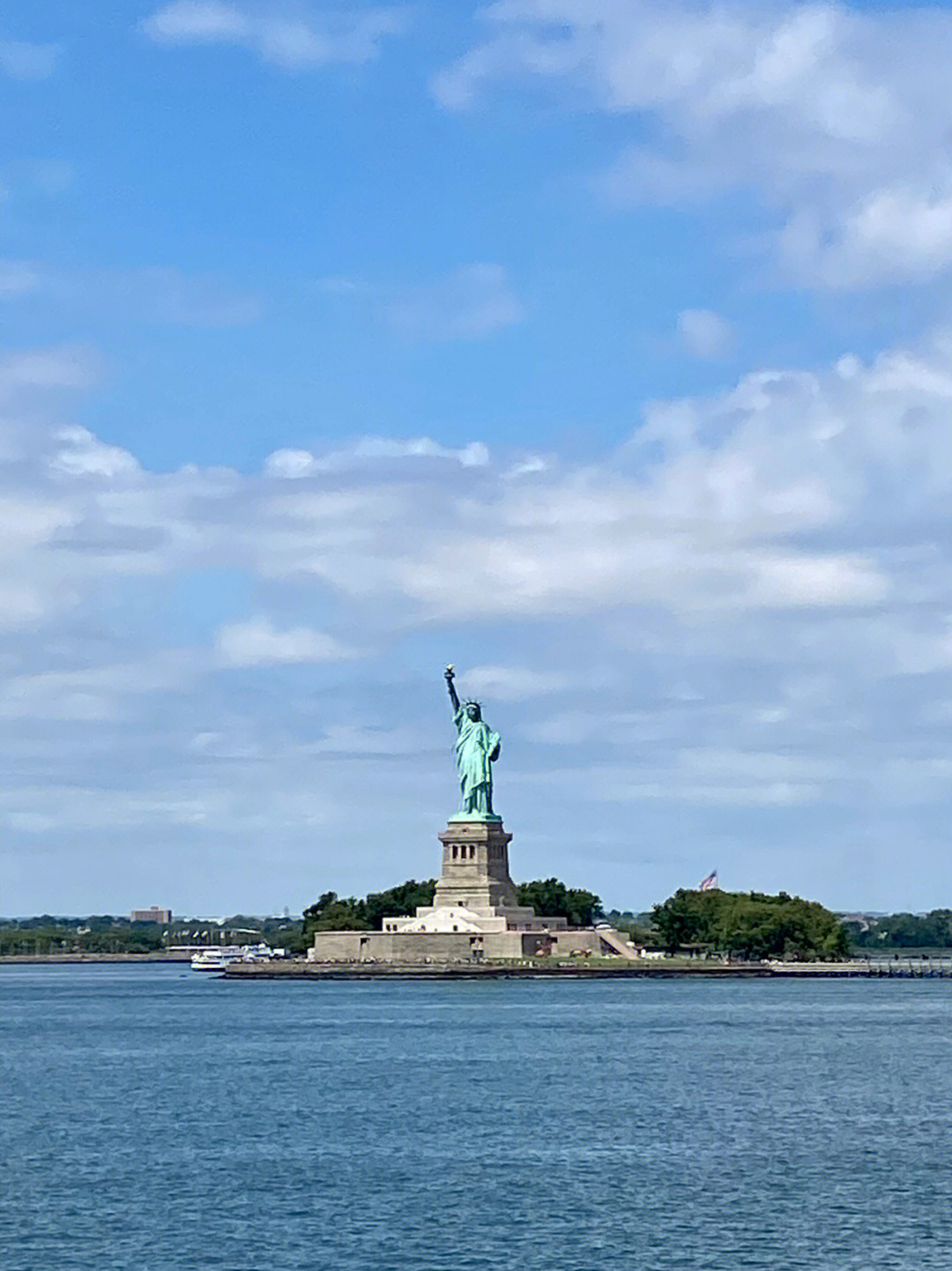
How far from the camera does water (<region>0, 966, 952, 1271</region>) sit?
3522 centimetres

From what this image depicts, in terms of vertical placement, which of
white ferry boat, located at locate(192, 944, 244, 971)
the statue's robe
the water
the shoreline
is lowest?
the water

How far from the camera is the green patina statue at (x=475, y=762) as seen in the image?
12900 cm

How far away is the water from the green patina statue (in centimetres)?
4315

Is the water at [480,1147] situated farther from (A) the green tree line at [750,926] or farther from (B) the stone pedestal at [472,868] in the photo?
(A) the green tree line at [750,926]

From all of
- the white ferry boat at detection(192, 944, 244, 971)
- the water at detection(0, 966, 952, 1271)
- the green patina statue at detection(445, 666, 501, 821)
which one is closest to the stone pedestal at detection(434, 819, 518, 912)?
the green patina statue at detection(445, 666, 501, 821)

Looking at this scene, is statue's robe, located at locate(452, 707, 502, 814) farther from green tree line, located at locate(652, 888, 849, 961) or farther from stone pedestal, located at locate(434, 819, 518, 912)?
green tree line, located at locate(652, 888, 849, 961)

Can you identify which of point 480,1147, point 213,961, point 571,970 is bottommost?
point 480,1147

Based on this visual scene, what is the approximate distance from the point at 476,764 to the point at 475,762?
0.16m

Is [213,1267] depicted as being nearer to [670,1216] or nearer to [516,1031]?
[670,1216]

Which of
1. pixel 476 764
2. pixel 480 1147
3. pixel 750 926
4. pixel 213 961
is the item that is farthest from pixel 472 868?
pixel 480 1147

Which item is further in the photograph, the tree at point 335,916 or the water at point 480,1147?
the tree at point 335,916

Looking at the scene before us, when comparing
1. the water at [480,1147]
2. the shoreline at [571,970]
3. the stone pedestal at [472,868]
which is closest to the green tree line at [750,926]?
the shoreline at [571,970]

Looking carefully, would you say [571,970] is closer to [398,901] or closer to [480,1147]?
[398,901]

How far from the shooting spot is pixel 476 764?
12925 cm
